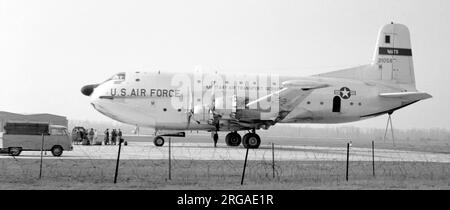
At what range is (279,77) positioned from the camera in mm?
44125

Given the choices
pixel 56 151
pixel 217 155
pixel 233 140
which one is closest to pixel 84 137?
pixel 233 140

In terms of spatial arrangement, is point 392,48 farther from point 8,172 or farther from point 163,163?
point 8,172

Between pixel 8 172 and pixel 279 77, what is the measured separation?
26.7 m

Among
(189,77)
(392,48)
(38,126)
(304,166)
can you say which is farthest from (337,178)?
(392,48)

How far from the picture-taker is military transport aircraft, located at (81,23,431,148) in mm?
39969

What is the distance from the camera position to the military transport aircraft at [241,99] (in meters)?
40.0

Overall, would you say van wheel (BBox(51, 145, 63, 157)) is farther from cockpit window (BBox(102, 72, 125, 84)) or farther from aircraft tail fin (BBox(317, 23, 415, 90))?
aircraft tail fin (BBox(317, 23, 415, 90))

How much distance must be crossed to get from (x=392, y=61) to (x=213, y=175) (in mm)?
30485

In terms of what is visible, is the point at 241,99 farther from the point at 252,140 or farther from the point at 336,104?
the point at 336,104

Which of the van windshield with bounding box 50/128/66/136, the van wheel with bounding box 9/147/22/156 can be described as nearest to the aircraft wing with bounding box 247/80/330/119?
the van windshield with bounding box 50/128/66/136

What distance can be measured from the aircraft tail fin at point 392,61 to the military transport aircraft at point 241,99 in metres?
0.12

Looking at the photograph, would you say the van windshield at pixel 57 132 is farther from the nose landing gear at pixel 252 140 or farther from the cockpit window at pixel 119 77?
the nose landing gear at pixel 252 140

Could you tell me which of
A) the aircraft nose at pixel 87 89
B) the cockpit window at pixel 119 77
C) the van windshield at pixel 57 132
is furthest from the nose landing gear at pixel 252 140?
the van windshield at pixel 57 132

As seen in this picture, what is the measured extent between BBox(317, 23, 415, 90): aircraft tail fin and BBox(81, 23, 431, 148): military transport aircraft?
0.12 m
